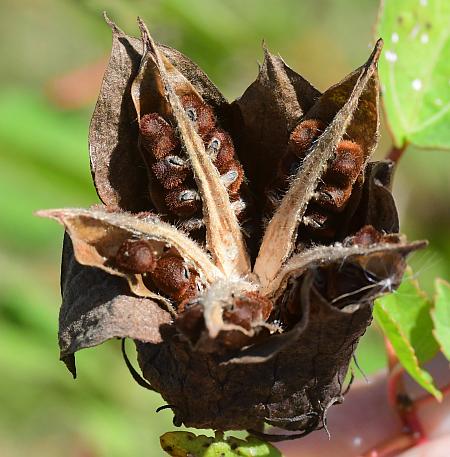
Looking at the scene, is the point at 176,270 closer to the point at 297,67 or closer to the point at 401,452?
the point at 401,452

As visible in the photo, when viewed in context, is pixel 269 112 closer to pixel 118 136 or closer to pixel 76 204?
pixel 118 136

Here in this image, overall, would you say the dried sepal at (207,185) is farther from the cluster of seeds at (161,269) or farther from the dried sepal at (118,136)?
the cluster of seeds at (161,269)

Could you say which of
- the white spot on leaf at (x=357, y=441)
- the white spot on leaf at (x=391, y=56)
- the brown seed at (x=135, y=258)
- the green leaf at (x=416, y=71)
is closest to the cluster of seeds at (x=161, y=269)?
the brown seed at (x=135, y=258)

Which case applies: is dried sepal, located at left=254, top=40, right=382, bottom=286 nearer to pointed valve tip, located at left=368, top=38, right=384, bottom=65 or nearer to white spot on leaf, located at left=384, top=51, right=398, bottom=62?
pointed valve tip, located at left=368, top=38, right=384, bottom=65

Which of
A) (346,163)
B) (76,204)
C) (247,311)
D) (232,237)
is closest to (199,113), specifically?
(232,237)

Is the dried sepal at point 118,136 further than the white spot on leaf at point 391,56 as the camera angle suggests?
No

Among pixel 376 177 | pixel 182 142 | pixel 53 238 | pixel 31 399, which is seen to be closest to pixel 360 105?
pixel 376 177
